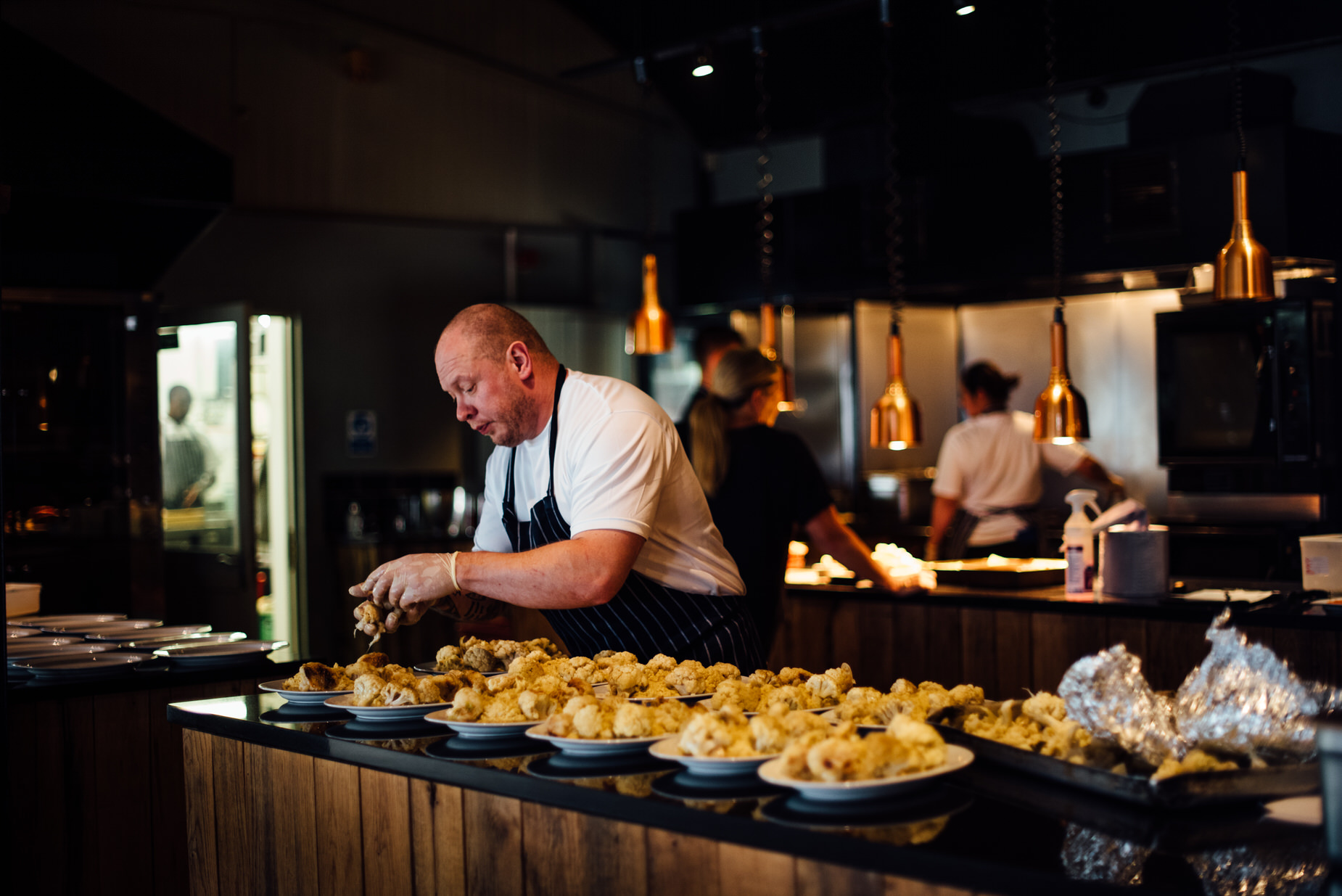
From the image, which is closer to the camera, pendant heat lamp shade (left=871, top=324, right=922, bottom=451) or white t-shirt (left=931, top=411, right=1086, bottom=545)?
pendant heat lamp shade (left=871, top=324, right=922, bottom=451)

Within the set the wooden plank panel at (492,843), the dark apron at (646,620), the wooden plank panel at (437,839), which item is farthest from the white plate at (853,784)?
the dark apron at (646,620)

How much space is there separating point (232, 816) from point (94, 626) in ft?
4.79

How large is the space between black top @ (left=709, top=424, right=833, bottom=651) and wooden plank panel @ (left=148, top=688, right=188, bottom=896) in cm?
163

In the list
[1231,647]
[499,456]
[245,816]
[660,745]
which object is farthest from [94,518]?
[1231,647]

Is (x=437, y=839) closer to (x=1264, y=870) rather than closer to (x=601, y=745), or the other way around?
(x=601, y=745)

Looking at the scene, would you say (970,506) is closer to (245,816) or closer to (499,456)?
(499,456)

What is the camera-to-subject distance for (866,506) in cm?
720

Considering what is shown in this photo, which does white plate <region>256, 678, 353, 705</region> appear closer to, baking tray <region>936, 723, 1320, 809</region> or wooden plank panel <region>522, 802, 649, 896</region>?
wooden plank panel <region>522, 802, 649, 896</region>

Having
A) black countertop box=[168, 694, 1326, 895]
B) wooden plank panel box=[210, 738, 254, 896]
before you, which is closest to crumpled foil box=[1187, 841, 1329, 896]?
black countertop box=[168, 694, 1326, 895]

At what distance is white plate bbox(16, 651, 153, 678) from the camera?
2979 mm

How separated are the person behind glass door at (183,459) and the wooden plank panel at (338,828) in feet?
13.7

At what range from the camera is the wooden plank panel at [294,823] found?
2.19 meters

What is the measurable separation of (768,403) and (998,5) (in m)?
2.57

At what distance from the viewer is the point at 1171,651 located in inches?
151
